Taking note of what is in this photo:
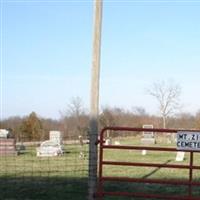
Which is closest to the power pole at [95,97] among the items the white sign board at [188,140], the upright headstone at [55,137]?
the white sign board at [188,140]

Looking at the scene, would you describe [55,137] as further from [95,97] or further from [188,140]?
[188,140]

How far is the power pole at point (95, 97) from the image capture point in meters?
10.4

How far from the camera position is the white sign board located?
955cm

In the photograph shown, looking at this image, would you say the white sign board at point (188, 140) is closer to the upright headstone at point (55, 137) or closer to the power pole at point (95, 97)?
the power pole at point (95, 97)

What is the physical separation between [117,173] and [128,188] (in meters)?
4.66

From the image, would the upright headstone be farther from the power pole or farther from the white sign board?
the white sign board

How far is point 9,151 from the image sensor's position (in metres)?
31.2

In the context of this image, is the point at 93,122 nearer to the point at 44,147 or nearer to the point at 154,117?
the point at 44,147

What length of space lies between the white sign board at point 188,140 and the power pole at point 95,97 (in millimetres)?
1600

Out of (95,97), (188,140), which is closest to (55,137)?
(95,97)

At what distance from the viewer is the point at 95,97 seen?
34.9 ft

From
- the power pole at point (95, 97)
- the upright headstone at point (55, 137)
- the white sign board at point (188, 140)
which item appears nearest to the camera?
the white sign board at point (188, 140)

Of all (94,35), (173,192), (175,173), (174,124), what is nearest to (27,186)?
(173,192)

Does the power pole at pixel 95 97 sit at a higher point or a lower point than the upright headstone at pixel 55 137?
higher
